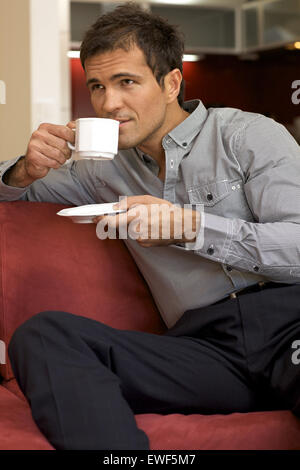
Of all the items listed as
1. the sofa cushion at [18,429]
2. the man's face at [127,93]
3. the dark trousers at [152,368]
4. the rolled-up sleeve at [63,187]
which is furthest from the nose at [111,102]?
the sofa cushion at [18,429]

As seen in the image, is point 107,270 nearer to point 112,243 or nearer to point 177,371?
point 112,243

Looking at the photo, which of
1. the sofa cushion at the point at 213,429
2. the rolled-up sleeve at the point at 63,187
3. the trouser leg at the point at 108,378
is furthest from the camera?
the rolled-up sleeve at the point at 63,187

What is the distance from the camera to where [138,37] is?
1692mm

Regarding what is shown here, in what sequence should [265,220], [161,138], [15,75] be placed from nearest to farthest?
1. [265,220]
2. [161,138]
3. [15,75]

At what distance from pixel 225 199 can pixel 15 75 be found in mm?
1933

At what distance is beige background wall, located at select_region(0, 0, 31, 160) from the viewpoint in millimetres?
3148

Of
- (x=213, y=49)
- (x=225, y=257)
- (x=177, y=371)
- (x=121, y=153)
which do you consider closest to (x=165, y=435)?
(x=177, y=371)

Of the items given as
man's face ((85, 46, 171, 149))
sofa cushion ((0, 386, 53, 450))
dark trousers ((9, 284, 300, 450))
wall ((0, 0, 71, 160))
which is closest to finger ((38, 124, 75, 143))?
man's face ((85, 46, 171, 149))

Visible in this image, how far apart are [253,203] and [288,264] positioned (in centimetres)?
16

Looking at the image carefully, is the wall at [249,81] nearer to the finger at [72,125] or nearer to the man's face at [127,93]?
the man's face at [127,93]

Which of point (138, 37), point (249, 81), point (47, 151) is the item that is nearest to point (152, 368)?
point (47, 151)

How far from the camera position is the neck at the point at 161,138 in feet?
5.69

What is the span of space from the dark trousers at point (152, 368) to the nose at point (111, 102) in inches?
19.8

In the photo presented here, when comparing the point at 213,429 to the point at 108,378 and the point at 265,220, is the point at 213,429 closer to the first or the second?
A: the point at 108,378
